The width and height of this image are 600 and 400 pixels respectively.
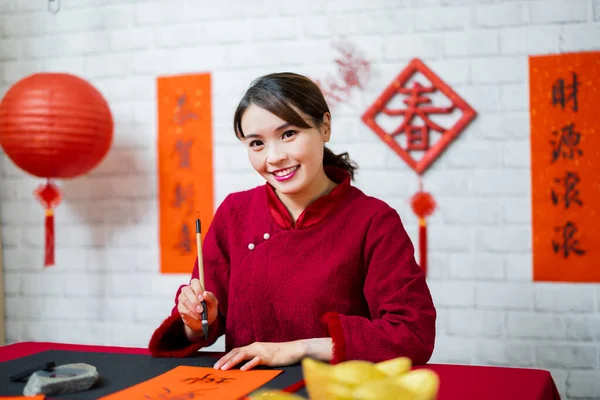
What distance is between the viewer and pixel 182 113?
2.51 m

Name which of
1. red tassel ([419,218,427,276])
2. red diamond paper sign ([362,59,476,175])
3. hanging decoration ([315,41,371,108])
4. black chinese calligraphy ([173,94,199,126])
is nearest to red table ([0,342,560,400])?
red tassel ([419,218,427,276])

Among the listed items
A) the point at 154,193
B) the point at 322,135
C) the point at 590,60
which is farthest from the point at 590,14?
the point at 154,193

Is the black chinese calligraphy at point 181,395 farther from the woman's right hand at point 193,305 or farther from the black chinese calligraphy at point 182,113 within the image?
the black chinese calligraphy at point 182,113

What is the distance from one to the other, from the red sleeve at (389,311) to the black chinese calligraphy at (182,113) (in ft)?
4.27

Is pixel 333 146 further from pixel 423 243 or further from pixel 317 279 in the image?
pixel 317 279

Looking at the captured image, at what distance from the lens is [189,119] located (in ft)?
8.20

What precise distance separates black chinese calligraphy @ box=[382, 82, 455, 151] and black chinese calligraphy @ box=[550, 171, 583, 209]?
1.36 ft

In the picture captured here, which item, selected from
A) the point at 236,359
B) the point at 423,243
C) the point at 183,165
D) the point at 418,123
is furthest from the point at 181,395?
the point at 183,165

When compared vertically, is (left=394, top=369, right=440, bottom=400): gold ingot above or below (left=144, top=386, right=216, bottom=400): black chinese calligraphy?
above

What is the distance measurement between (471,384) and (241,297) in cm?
56

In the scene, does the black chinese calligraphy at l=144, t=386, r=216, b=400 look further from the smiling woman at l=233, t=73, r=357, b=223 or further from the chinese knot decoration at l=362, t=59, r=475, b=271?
the chinese knot decoration at l=362, t=59, r=475, b=271

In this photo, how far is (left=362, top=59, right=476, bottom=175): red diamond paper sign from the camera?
2.21 metres

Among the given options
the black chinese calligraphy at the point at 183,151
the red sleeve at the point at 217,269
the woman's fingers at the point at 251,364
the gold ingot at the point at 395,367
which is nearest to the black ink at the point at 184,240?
the black chinese calligraphy at the point at 183,151

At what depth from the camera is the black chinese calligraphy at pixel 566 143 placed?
210 cm
